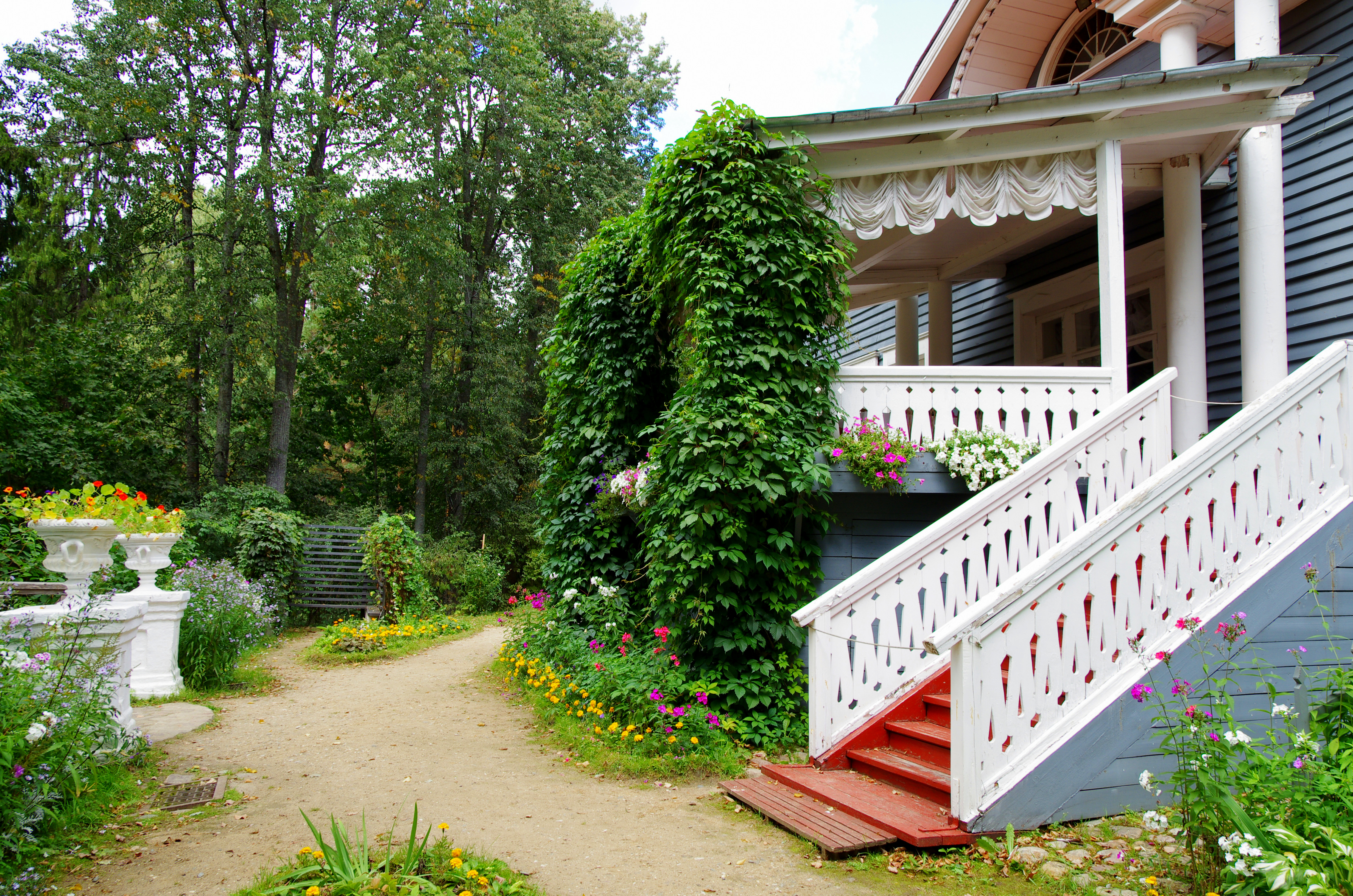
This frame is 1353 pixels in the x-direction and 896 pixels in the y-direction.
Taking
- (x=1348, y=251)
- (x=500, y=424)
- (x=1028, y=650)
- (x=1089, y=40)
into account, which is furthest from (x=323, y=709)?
(x=500, y=424)

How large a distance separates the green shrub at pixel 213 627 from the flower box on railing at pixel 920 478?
6.21 meters

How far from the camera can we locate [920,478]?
5.76 metres

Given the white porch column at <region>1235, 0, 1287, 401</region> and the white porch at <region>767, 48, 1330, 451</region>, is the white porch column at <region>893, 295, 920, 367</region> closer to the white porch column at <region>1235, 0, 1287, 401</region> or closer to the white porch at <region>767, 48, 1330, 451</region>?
the white porch at <region>767, 48, 1330, 451</region>

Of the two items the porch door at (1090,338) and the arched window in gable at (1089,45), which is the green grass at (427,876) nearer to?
the porch door at (1090,338)

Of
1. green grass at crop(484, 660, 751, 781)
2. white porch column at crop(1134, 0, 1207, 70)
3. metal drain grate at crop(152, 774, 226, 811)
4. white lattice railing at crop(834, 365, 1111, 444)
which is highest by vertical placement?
white porch column at crop(1134, 0, 1207, 70)

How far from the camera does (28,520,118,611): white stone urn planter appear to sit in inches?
222

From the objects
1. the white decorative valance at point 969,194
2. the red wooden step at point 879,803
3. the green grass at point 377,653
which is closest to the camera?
the red wooden step at point 879,803

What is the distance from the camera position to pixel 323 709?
729cm

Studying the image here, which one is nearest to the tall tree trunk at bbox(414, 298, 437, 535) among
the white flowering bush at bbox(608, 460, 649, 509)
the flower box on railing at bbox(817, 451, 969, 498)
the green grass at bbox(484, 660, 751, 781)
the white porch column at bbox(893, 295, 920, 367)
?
the white porch column at bbox(893, 295, 920, 367)

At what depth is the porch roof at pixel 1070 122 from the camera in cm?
592

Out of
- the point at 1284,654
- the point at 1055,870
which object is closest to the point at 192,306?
the point at 1055,870

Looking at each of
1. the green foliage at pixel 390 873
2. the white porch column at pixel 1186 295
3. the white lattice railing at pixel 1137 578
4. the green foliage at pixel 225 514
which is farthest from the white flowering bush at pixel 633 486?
the green foliage at pixel 225 514

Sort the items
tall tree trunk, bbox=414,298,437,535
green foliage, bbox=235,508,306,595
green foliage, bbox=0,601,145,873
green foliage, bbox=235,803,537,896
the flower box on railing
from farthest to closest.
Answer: tall tree trunk, bbox=414,298,437,535 → green foliage, bbox=235,508,306,595 → the flower box on railing → green foliage, bbox=0,601,145,873 → green foliage, bbox=235,803,537,896

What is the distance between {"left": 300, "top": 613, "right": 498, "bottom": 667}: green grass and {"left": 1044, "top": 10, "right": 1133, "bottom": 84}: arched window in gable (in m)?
11.1
